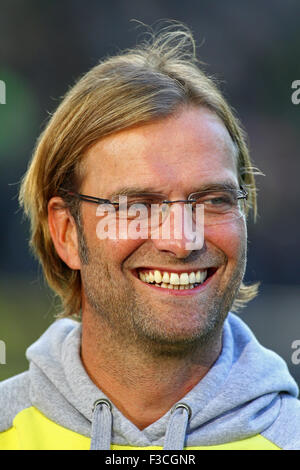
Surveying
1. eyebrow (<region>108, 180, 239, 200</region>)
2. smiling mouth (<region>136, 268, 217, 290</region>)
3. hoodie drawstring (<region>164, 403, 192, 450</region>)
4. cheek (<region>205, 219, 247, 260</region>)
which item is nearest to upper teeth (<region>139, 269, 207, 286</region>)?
smiling mouth (<region>136, 268, 217, 290</region>)

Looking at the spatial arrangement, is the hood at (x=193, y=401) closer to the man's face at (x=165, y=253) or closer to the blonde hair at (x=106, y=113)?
the man's face at (x=165, y=253)

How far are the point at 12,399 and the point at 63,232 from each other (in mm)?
597

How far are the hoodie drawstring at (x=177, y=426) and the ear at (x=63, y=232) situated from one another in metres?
0.61

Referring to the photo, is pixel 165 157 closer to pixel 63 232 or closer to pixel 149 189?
pixel 149 189

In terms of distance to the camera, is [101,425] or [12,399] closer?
[101,425]

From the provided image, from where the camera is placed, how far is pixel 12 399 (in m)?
2.35

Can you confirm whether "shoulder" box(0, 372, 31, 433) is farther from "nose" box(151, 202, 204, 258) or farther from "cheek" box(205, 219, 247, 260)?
"cheek" box(205, 219, 247, 260)

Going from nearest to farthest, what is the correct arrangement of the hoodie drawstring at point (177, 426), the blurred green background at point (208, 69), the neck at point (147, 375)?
→ the hoodie drawstring at point (177, 426), the neck at point (147, 375), the blurred green background at point (208, 69)

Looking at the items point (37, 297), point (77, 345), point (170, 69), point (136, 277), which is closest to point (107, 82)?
point (170, 69)

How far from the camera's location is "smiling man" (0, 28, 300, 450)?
6.91 feet

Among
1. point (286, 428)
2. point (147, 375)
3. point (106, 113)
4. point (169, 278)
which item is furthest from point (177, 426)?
point (106, 113)

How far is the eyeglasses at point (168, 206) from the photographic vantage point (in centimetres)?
212

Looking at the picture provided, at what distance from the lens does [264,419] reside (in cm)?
214

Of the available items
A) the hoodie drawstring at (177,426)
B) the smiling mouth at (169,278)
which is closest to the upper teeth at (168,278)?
the smiling mouth at (169,278)
